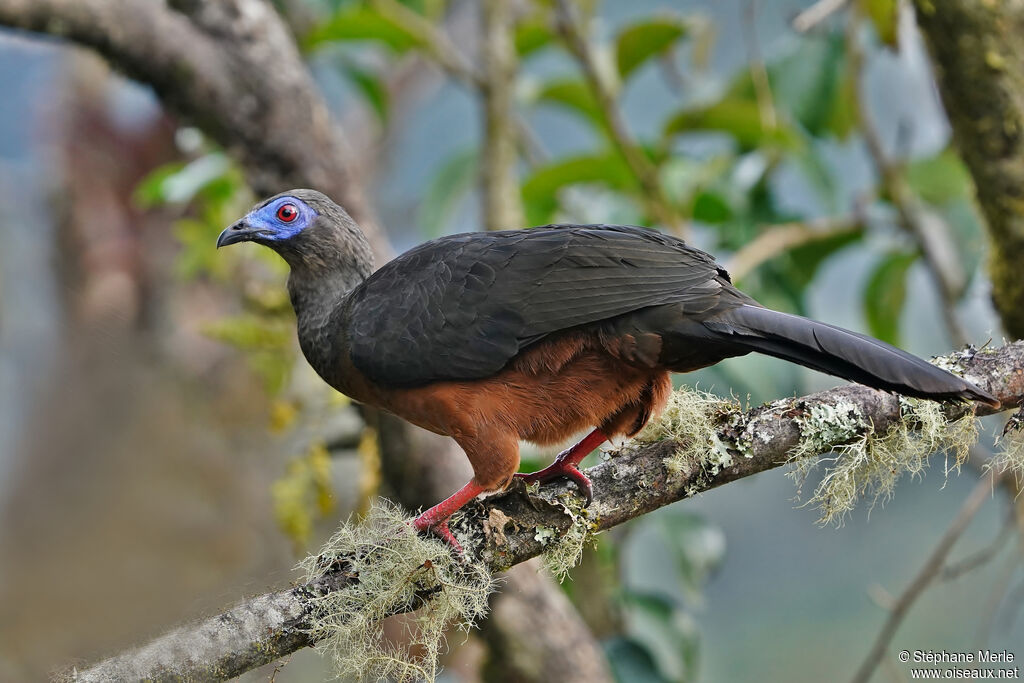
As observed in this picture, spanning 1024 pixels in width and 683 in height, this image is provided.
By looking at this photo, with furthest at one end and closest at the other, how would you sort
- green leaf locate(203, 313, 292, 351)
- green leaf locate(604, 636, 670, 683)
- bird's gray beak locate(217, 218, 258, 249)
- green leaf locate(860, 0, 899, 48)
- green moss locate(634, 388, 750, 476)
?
green leaf locate(203, 313, 292, 351), green leaf locate(604, 636, 670, 683), green leaf locate(860, 0, 899, 48), bird's gray beak locate(217, 218, 258, 249), green moss locate(634, 388, 750, 476)

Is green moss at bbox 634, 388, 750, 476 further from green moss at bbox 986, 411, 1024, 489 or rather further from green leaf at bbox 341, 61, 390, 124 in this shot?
green leaf at bbox 341, 61, 390, 124

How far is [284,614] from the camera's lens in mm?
2016

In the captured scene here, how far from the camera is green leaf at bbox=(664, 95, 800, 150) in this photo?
4797 mm

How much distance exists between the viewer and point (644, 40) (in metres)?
4.82

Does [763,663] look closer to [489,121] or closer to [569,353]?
[489,121]

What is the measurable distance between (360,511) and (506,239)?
2.28 m

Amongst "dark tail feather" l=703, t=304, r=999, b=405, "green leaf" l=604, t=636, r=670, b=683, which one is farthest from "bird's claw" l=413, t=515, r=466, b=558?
"green leaf" l=604, t=636, r=670, b=683

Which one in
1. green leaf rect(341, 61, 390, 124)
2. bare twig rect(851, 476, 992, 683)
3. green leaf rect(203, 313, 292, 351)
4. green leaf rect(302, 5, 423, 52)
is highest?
green leaf rect(341, 61, 390, 124)

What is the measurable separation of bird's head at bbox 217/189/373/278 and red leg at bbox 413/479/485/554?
0.89 metres

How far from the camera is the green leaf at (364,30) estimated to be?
4730mm

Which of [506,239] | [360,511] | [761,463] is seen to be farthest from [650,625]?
[506,239]

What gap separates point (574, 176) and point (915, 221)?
1.77 meters

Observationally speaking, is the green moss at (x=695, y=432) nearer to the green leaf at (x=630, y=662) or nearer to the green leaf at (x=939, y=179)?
the green leaf at (x=630, y=662)

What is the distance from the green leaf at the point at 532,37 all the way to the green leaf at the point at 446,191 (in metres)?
0.70
